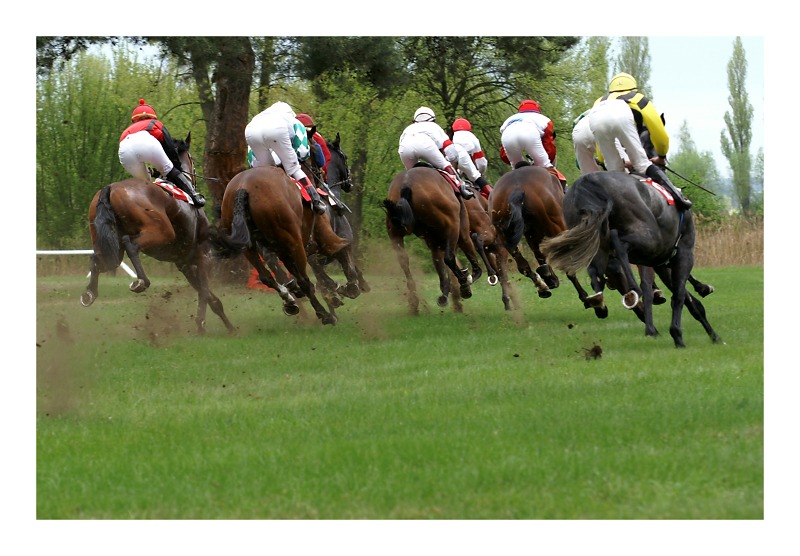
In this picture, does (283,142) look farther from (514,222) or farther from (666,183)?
(666,183)

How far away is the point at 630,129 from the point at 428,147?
15.1ft

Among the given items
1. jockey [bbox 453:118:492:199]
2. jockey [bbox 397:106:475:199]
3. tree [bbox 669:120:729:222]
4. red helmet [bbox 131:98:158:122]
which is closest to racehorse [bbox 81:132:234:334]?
red helmet [bbox 131:98:158:122]

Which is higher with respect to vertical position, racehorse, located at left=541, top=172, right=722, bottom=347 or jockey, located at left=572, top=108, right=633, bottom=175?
jockey, located at left=572, top=108, right=633, bottom=175

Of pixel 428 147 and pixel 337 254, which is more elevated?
pixel 428 147

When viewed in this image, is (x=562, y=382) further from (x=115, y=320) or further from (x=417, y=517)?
(x=115, y=320)

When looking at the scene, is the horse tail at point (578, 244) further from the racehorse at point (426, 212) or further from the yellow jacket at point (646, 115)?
the racehorse at point (426, 212)

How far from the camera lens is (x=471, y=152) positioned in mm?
17812

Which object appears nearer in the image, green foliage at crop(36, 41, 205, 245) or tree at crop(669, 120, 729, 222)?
green foliage at crop(36, 41, 205, 245)

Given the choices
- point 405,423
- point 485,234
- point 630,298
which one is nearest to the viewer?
point 405,423

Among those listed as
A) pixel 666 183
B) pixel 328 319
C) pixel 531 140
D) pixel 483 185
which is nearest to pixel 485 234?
pixel 483 185

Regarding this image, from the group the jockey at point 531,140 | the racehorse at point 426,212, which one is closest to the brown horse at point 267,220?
the racehorse at point 426,212

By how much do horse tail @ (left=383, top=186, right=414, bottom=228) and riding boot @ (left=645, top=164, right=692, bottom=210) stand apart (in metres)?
4.37

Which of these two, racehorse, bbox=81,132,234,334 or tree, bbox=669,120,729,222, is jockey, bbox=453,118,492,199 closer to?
racehorse, bbox=81,132,234,334

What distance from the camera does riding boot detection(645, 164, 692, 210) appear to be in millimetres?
11641
